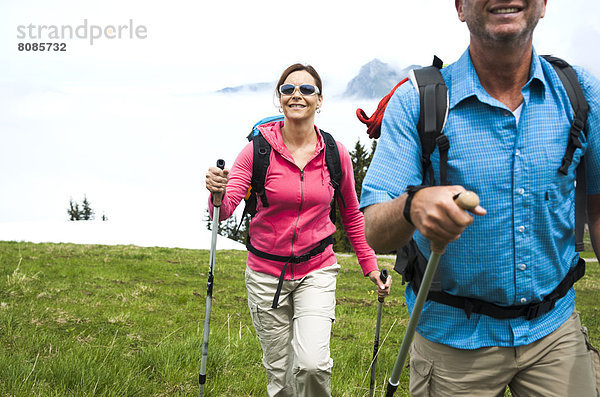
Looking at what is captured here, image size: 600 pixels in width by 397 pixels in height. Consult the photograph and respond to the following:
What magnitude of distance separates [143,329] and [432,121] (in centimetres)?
774

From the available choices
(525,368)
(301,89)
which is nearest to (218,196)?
(301,89)

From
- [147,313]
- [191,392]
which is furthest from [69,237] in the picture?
[191,392]

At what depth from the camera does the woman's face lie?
18.1 feet

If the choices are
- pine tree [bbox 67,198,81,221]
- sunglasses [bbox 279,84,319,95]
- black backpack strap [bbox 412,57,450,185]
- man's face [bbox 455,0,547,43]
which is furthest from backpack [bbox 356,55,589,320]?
pine tree [bbox 67,198,81,221]

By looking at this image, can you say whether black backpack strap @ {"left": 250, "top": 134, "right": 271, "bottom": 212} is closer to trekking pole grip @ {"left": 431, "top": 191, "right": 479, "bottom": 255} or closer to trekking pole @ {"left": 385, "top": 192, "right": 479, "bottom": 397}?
trekking pole @ {"left": 385, "top": 192, "right": 479, "bottom": 397}

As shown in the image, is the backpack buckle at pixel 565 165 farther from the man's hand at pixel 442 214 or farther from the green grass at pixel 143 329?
the green grass at pixel 143 329

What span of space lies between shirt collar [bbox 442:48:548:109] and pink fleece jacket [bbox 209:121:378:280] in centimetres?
250

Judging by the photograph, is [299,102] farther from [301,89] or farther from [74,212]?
[74,212]

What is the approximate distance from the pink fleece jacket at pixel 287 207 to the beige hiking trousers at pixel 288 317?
0.37ft

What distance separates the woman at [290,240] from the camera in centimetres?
515

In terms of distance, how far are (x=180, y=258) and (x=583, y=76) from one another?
20.1 m

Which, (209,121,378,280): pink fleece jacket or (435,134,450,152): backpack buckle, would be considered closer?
(435,134,450,152): backpack buckle

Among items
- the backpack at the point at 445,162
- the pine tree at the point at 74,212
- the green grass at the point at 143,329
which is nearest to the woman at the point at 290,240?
the green grass at the point at 143,329

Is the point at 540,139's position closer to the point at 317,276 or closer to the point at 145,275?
the point at 317,276
